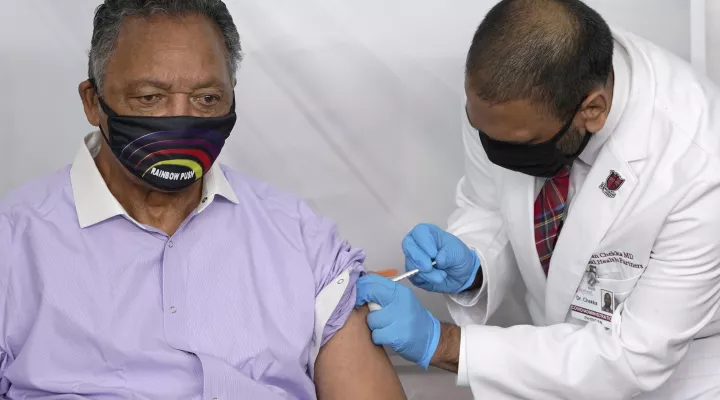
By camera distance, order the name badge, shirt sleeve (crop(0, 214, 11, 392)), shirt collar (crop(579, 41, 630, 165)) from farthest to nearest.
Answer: the name badge → shirt collar (crop(579, 41, 630, 165)) → shirt sleeve (crop(0, 214, 11, 392))

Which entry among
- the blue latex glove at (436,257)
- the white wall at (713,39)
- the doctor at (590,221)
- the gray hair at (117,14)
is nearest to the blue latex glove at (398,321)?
the doctor at (590,221)

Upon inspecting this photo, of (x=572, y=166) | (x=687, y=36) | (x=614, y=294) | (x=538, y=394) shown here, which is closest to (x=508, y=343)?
(x=538, y=394)

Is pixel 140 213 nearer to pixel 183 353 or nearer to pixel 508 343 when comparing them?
pixel 183 353

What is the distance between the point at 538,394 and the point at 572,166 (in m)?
0.54

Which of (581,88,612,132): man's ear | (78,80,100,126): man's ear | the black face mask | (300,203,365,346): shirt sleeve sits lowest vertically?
(300,203,365,346): shirt sleeve

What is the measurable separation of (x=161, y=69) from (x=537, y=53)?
0.75 m

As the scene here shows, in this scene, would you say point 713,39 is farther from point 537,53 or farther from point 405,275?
point 405,275

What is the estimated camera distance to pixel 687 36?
2686 mm

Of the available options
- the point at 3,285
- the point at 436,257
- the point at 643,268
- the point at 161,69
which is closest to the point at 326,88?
the point at 436,257

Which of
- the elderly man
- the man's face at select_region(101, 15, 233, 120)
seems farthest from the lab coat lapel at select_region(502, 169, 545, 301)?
the man's face at select_region(101, 15, 233, 120)

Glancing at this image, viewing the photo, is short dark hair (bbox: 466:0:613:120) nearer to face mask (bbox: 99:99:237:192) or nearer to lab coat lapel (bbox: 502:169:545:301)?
lab coat lapel (bbox: 502:169:545:301)

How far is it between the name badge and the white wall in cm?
93

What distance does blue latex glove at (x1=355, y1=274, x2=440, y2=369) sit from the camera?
195 centimetres

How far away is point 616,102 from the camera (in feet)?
6.61
